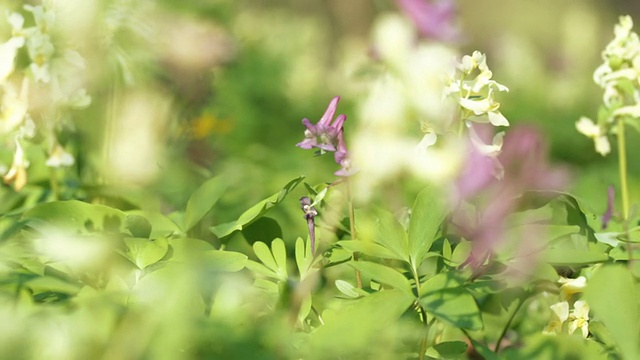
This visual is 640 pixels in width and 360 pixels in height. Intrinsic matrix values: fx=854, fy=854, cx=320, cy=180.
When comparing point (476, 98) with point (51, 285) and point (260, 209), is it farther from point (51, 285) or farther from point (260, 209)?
point (51, 285)

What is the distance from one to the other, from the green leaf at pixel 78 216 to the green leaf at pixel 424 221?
0.40 m

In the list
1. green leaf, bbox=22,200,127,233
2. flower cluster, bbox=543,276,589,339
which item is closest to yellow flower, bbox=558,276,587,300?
flower cluster, bbox=543,276,589,339

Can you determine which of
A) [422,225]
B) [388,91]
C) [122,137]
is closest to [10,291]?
[422,225]

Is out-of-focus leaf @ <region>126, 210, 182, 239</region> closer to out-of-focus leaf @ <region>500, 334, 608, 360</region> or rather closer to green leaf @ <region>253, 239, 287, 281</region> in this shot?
green leaf @ <region>253, 239, 287, 281</region>

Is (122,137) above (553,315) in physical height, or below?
below

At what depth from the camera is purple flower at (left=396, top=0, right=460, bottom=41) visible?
7.81ft

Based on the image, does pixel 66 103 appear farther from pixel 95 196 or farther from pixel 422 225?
pixel 422 225

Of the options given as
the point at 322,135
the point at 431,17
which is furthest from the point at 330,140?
the point at 431,17

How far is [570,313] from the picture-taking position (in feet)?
3.50

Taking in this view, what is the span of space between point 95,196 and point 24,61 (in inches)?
11.3

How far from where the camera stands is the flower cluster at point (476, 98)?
1094 mm

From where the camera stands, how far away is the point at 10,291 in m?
0.94

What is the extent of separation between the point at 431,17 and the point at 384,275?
5.26 ft

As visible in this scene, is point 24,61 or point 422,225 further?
point 24,61
